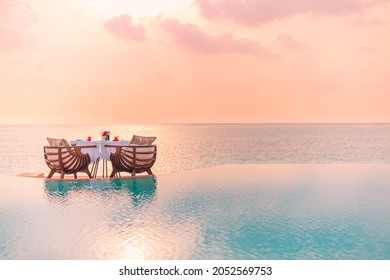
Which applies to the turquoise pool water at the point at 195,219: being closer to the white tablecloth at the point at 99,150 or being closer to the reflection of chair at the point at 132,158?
the reflection of chair at the point at 132,158

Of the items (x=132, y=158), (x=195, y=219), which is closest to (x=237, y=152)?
(x=132, y=158)

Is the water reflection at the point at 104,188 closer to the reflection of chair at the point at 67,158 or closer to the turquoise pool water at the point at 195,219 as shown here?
the turquoise pool water at the point at 195,219

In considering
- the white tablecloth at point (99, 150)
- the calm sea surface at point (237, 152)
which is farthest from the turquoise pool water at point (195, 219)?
the calm sea surface at point (237, 152)

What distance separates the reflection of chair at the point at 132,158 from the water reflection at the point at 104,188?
30 centimetres

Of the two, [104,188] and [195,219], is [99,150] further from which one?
[195,219]

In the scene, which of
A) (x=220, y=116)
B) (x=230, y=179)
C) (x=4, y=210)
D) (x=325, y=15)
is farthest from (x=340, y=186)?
(x=220, y=116)

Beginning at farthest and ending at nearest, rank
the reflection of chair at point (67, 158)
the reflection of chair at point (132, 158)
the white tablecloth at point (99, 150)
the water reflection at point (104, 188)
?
the white tablecloth at point (99, 150)
the reflection of chair at point (132, 158)
the reflection of chair at point (67, 158)
the water reflection at point (104, 188)

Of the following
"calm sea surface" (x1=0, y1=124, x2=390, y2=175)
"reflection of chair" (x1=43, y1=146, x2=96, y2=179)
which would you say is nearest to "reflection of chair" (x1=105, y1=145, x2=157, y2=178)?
"reflection of chair" (x1=43, y1=146, x2=96, y2=179)

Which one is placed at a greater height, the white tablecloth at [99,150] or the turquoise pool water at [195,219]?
the white tablecloth at [99,150]

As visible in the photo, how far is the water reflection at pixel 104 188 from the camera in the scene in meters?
7.57

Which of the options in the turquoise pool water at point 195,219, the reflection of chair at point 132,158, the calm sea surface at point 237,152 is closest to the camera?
the turquoise pool water at point 195,219

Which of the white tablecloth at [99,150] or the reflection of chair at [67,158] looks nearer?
the reflection of chair at [67,158]

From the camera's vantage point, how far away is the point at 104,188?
841 cm

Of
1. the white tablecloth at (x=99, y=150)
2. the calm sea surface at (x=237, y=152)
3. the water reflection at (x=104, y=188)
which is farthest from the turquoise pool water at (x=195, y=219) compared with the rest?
the calm sea surface at (x=237, y=152)
